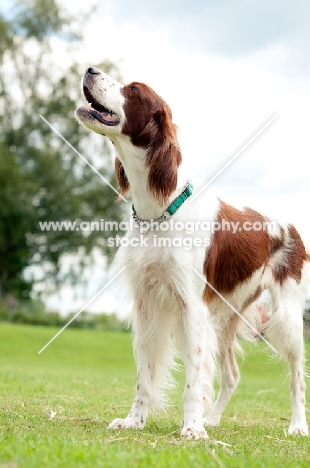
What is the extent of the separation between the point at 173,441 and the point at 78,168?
23.0 meters

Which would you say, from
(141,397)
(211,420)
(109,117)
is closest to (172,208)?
(109,117)

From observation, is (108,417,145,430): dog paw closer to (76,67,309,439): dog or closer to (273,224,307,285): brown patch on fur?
(76,67,309,439): dog

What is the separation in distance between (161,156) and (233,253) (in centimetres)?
107

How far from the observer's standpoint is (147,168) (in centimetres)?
461

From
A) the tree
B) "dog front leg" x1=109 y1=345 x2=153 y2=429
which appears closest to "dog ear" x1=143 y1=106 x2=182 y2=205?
"dog front leg" x1=109 y1=345 x2=153 y2=429

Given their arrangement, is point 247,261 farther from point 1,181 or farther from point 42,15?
point 42,15

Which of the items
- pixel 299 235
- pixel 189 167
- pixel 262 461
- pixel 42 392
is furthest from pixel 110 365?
pixel 262 461

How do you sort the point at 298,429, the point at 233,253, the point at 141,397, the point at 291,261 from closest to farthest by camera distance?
the point at 141,397
the point at 233,253
the point at 298,429
the point at 291,261

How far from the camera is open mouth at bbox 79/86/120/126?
4.55 metres

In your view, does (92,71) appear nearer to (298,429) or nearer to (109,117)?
(109,117)

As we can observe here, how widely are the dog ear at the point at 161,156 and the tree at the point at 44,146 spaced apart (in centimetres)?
2095

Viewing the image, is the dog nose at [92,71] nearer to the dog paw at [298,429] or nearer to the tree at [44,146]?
the dog paw at [298,429]

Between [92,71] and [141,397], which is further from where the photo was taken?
[141,397]

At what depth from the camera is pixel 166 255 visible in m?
4.60
